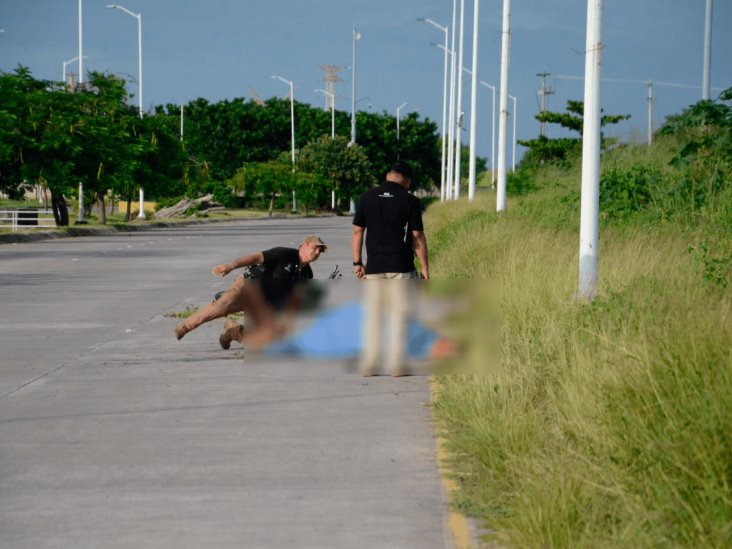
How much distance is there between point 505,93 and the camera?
33.4 meters

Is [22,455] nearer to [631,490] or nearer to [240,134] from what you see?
[631,490]

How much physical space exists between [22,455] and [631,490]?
168 inches

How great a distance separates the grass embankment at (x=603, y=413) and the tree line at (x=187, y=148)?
128 ft

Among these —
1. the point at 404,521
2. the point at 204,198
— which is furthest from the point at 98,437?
the point at 204,198

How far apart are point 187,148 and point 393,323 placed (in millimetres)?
89923

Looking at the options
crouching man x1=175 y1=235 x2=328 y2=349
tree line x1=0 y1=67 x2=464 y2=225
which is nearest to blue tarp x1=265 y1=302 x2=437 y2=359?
crouching man x1=175 y1=235 x2=328 y2=349

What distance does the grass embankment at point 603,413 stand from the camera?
5867mm

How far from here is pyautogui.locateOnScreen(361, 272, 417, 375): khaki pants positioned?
39.8 ft

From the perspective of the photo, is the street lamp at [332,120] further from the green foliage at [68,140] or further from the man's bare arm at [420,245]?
the man's bare arm at [420,245]

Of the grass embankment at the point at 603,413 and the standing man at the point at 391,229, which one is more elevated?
the standing man at the point at 391,229

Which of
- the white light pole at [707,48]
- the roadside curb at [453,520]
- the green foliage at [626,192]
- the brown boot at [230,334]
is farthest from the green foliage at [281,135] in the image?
the roadside curb at [453,520]

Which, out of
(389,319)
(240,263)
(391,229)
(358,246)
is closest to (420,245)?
(391,229)

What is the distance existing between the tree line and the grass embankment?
38906 millimetres

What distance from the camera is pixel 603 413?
7129 mm
